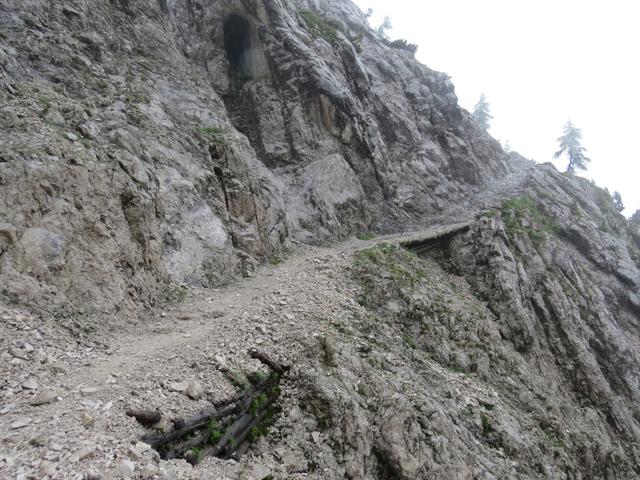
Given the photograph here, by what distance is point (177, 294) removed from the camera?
44.2ft

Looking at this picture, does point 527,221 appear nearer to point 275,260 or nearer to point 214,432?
point 275,260

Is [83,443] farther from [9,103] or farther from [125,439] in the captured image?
[9,103]

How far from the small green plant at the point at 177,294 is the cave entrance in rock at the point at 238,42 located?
22.0 metres

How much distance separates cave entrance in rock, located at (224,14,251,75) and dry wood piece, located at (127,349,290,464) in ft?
86.7

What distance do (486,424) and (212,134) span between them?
19155mm

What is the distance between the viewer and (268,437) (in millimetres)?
9266

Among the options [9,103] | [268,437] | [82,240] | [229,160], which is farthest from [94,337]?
[229,160]

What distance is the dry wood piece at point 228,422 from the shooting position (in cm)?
723

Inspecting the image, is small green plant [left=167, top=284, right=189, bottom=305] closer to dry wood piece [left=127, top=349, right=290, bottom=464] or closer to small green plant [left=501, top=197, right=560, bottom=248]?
dry wood piece [left=127, top=349, right=290, bottom=464]

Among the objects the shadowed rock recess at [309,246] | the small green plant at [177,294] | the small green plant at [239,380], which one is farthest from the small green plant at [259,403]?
the small green plant at [177,294]

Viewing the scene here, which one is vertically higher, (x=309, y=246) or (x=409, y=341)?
(x=309, y=246)

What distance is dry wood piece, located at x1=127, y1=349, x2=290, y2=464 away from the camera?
7.23 meters

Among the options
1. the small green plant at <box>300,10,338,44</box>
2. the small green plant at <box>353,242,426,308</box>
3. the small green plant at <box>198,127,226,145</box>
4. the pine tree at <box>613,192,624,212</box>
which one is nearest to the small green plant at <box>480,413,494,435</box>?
the small green plant at <box>353,242,426,308</box>

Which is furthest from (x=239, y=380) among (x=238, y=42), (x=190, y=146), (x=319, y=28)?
(x=319, y=28)
